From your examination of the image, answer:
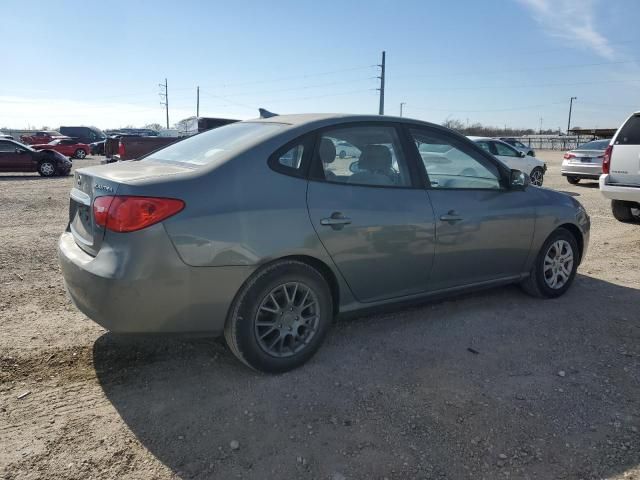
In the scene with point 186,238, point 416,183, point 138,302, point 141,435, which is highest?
point 416,183

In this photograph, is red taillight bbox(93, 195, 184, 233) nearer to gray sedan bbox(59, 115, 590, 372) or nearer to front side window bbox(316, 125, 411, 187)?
gray sedan bbox(59, 115, 590, 372)

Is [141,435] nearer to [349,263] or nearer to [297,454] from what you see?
[297,454]

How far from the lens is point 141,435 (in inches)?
107

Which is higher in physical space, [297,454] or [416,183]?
[416,183]

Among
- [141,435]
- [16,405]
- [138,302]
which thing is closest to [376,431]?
[141,435]

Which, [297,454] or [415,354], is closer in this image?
[297,454]

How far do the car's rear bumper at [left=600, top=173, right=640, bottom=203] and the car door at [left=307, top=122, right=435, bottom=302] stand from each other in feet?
19.1

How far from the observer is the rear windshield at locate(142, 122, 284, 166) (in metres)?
3.36

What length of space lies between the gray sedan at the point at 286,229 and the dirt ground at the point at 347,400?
14.0 inches

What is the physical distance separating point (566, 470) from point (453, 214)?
1.99m

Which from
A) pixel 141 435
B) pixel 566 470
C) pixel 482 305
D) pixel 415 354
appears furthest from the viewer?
pixel 482 305

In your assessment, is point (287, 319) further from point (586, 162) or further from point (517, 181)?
point (586, 162)

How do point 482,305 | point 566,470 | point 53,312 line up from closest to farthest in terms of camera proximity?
point 566,470, point 53,312, point 482,305

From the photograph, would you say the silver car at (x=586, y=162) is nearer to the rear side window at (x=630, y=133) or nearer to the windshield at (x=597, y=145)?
the windshield at (x=597, y=145)
